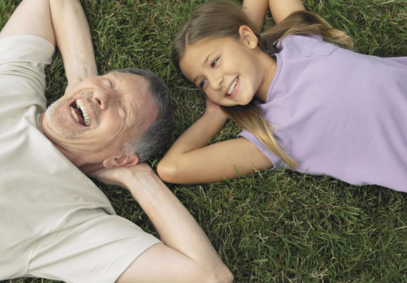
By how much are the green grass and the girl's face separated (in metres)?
0.38

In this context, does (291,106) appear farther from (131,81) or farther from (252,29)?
(131,81)

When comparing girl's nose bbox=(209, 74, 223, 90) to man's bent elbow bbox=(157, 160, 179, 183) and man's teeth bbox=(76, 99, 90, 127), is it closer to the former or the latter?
man's bent elbow bbox=(157, 160, 179, 183)

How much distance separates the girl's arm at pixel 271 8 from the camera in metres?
3.82

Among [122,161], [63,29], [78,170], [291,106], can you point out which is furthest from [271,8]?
[78,170]

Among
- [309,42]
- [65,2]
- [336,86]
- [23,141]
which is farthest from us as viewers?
[65,2]

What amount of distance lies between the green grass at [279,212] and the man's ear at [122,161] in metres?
0.27

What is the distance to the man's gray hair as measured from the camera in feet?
10.5

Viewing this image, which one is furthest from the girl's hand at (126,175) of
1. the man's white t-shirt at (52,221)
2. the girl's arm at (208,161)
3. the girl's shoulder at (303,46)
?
the girl's shoulder at (303,46)

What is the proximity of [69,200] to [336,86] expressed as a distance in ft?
6.82

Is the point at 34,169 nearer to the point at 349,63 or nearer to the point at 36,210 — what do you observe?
the point at 36,210

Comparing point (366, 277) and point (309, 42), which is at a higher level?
point (309, 42)

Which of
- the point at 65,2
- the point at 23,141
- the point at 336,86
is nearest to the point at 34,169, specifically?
the point at 23,141

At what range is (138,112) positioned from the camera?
10.2 feet

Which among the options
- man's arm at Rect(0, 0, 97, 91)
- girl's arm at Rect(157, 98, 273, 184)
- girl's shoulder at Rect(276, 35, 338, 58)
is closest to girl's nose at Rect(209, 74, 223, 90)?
girl's arm at Rect(157, 98, 273, 184)
